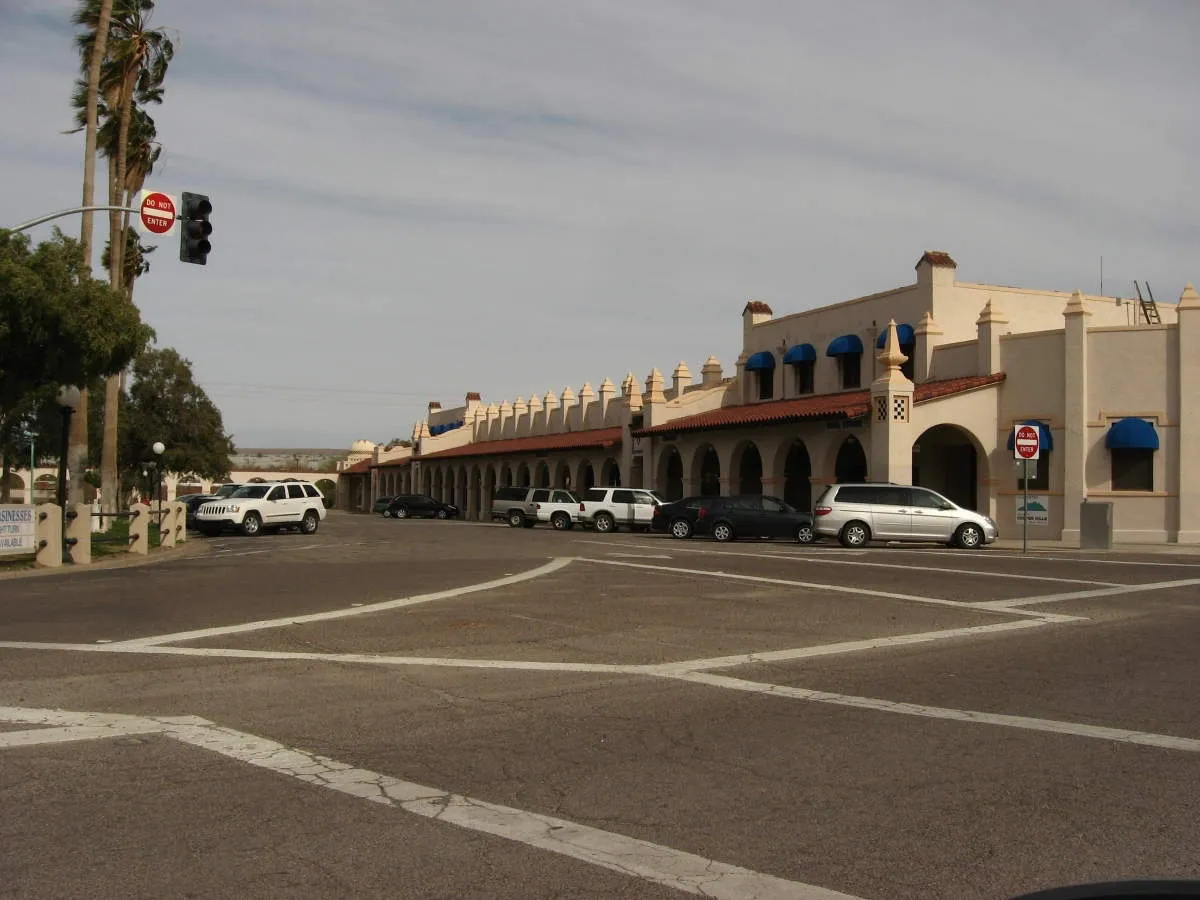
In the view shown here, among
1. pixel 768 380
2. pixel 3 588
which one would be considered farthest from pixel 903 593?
pixel 768 380

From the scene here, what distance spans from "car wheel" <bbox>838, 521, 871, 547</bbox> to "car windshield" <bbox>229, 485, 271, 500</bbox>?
19.8 meters

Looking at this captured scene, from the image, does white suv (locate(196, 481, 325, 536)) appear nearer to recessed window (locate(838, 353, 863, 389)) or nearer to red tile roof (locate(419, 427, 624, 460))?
red tile roof (locate(419, 427, 624, 460))

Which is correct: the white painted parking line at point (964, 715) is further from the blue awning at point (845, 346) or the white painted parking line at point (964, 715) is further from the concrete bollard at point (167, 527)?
the blue awning at point (845, 346)

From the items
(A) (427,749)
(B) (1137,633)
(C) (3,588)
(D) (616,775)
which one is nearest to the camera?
(D) (616,775)

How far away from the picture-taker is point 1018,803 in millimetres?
6203

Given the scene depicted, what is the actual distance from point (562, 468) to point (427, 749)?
175 ft

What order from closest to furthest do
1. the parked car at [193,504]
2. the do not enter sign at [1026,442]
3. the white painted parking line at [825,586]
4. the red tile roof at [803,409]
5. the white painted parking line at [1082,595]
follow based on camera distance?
the white painted parking line at [825,586]
the white painted parking line at [1082,595]
the do not enter sign at [1026,442]
the red tile roof at [803,409]
the parked car at [193,504]

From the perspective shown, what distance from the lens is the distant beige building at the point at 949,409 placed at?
3262cm

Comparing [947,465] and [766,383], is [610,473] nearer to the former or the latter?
[766,383]

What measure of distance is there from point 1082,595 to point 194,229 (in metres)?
14.8

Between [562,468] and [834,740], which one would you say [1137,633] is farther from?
[562,468]

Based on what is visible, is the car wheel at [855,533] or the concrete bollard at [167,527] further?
the car wheel at [855,533]

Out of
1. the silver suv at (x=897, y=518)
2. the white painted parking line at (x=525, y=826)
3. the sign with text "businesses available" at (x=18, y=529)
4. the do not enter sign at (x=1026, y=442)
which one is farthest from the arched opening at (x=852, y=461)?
the white painted parking line at (x=525, y=826)

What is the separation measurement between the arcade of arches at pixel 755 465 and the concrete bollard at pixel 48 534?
22.7 m
